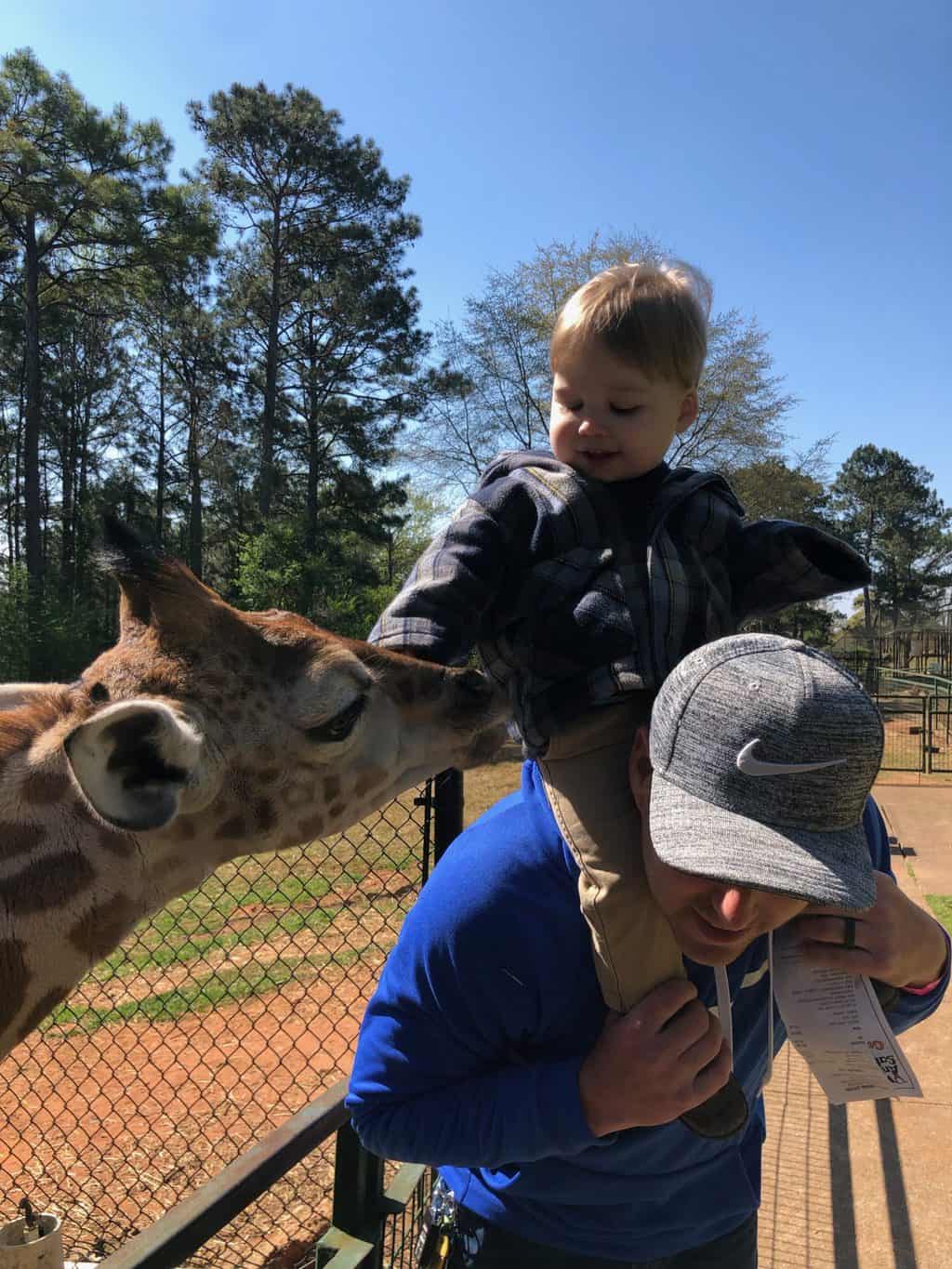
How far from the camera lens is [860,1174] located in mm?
4176

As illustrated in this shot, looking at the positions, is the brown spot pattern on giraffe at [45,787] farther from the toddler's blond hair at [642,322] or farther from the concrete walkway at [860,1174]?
the concrete walkway at [860,1174]

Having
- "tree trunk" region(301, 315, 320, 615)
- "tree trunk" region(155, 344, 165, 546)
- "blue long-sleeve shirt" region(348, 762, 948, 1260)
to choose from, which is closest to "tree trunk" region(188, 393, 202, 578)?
"tree trunk" region(155, 344, 165, 546)

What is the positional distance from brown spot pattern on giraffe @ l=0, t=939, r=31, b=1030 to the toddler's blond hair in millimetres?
1833

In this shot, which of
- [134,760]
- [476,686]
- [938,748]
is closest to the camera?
[134,760]

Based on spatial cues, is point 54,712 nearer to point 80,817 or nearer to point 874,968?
point 80,817

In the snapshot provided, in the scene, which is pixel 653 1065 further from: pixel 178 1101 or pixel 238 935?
pixel 238 935

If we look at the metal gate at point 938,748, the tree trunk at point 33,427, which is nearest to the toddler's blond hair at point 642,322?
the metal gate at point 938,748

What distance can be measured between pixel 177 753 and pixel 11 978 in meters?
0.59

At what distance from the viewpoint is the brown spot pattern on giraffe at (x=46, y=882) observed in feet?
6.07

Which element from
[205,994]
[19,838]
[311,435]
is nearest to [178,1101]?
[205,994]

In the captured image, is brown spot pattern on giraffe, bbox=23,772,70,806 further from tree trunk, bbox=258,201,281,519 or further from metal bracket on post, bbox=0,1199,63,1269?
tree trunk, bbox=258,201,281,519

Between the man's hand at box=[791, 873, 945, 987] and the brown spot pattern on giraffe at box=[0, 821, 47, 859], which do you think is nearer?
the man's hand at box=[791, 873, 945, 987]

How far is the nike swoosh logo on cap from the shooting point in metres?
1.26

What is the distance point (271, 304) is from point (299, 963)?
27191 millimetres
